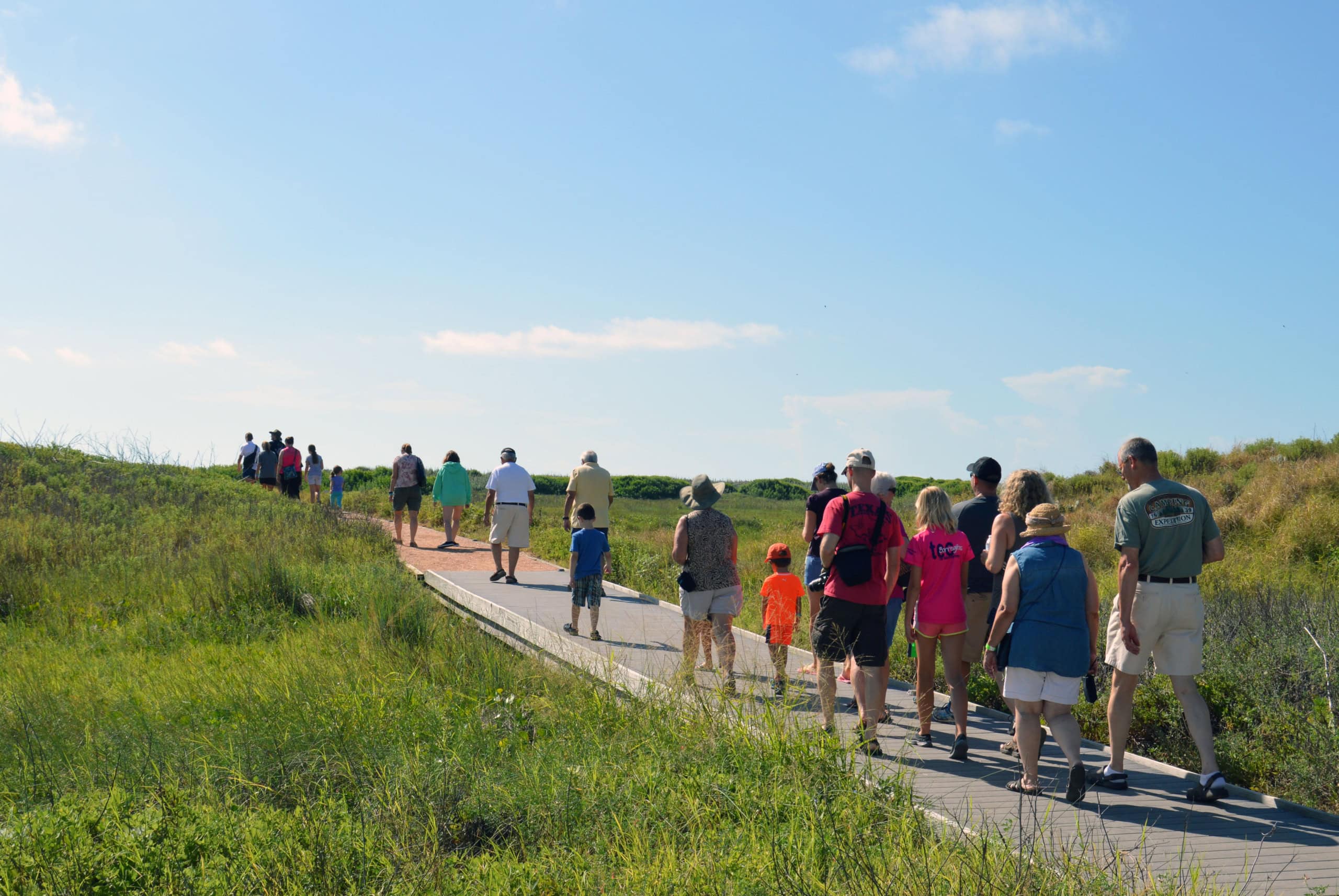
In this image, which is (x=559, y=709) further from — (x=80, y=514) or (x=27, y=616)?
(x=80, y=514)

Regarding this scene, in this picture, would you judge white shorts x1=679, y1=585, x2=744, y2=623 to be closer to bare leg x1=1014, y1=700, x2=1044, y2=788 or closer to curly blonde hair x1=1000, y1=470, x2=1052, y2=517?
curly blonde hair x1=1000, y1=470, x2=1052, y2=517

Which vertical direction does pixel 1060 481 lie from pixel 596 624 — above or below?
above

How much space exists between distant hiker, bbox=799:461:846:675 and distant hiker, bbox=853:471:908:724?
0.32 m

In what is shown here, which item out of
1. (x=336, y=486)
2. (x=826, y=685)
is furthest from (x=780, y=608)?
(x=336, y=486)

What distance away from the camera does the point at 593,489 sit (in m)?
11.9

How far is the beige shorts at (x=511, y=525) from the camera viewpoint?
1468 cm

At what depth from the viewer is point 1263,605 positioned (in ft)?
34.8

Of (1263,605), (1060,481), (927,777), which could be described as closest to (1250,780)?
(927,777)

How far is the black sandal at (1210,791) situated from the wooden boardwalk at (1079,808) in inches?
2.5

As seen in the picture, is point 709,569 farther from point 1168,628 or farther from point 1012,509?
point 1168,628

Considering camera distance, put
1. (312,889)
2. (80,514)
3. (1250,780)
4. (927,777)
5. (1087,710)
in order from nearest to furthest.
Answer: (312,889)
(927,777)
(1250,780)
(1087,710)
(80,514)

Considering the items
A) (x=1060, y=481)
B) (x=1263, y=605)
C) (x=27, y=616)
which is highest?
(x=1060, y=481)

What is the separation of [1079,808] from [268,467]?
24.7 m

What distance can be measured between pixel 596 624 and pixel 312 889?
575 cm
